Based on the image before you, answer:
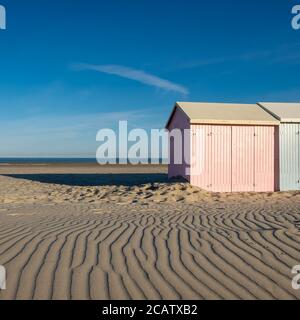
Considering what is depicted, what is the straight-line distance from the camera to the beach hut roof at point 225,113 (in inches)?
559

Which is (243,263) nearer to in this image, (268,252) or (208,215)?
(268,252)

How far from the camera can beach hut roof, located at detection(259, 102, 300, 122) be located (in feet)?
48.6

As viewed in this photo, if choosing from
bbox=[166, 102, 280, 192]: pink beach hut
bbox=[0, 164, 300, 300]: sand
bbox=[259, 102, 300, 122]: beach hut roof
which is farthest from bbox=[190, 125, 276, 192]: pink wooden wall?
bbox=[0, 164, 300, 300]: sand

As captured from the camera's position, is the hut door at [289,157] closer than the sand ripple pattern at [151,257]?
No

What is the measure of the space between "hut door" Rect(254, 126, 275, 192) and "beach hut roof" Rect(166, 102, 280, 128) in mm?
447

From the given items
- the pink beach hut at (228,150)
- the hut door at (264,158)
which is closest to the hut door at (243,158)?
the pink beach hut at (228,150)

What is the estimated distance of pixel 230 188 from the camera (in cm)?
1441

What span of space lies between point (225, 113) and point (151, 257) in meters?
11.2

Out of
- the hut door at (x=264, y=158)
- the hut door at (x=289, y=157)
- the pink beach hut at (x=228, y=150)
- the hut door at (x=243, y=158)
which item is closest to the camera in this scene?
the pink beach hut at (x=228, y=150)

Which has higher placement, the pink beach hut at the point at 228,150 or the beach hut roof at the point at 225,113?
the beach hut roof at the point at 225,113

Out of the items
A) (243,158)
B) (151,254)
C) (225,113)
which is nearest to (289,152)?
(243,158)

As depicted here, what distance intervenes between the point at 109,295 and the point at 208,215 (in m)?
5.05

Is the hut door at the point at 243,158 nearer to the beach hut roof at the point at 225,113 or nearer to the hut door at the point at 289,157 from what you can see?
the beach hut roof at the point at 225,113

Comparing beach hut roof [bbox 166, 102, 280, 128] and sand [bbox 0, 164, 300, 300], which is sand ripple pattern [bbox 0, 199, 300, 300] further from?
beach hut roof [bbox 166, 102, 280, 128]
